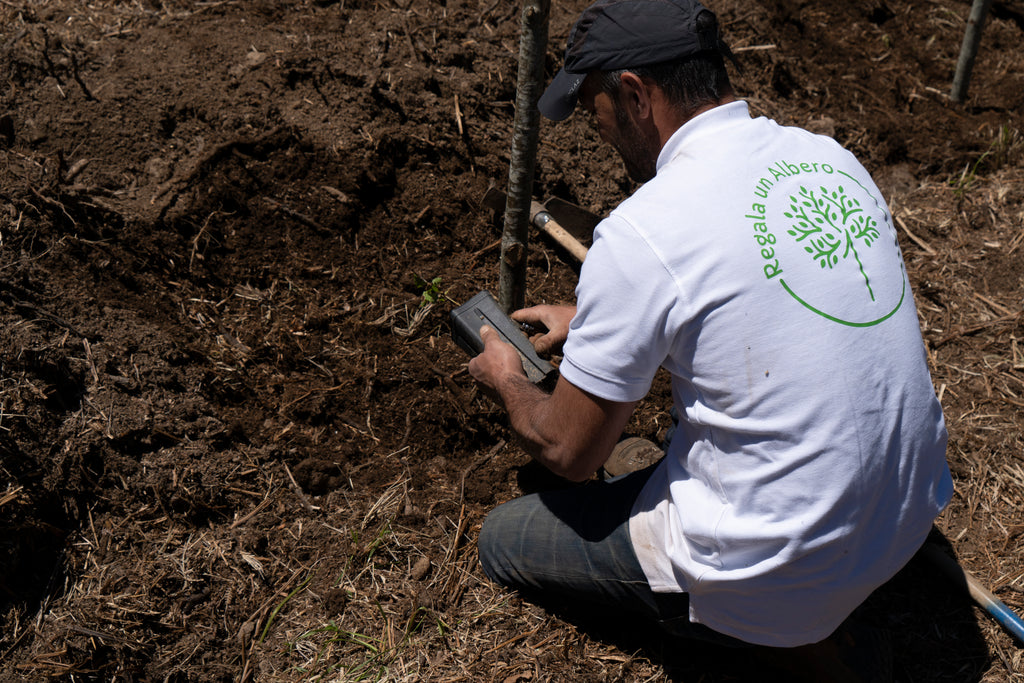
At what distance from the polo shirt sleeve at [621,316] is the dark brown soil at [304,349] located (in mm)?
1160

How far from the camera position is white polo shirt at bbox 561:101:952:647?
1676 mm

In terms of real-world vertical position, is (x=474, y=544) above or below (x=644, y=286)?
below

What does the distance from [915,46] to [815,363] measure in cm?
382

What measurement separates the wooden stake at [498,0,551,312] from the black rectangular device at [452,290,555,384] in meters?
0.25

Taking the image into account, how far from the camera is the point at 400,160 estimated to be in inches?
132

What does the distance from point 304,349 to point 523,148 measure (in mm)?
1262

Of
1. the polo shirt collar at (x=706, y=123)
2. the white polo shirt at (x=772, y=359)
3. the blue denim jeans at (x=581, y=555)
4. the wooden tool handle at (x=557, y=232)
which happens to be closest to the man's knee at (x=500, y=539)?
the blue denim jeans at (x=581, y=555)

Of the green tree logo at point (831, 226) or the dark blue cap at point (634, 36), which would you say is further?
the dark blue cap at point (634, 36)

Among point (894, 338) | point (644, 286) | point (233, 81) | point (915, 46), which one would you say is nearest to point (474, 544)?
point (644, 286)

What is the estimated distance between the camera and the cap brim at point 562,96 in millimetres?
→ 2068

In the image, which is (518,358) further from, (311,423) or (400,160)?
(400,160)

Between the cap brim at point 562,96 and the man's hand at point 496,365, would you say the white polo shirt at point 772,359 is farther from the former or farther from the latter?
the man's hand at point 496,365

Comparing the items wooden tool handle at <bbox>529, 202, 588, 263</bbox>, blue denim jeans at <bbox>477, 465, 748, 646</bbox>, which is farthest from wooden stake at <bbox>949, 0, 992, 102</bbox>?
blue denim jeans at <bbox>477, 465, 748, 646</bbox>

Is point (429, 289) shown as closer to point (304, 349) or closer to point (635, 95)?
point (304, 349)
